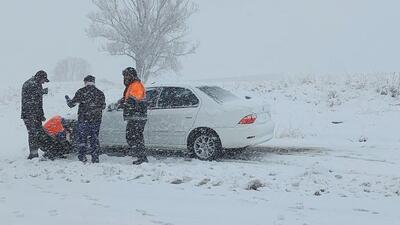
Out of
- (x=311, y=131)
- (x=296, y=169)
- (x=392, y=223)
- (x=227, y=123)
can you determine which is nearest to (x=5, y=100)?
(x=311, y=131)

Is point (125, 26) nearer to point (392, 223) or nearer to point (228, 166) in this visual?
point (228, 166)

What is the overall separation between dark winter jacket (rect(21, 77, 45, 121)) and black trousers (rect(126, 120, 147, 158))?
2.13 meters

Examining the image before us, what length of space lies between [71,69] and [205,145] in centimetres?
8932

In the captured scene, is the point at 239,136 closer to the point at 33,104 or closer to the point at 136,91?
the point at 136,91

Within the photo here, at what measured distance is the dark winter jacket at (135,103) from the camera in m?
8.83

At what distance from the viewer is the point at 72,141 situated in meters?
10.1

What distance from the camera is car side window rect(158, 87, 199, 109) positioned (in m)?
9.75

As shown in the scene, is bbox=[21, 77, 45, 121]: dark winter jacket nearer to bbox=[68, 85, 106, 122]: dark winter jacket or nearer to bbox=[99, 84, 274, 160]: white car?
bbox=[68, 85, 106, 122]: dark winter jacket

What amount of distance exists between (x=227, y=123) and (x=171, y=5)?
29.1 metres

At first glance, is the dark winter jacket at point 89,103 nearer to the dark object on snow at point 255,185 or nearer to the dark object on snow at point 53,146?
the dark object on snow at point 53,146

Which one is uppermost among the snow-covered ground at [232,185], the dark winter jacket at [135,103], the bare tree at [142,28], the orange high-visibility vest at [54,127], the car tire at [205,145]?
the bare tree at [142,28]

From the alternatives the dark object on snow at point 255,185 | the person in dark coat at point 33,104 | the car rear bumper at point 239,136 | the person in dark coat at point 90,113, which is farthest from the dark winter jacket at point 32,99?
the dark object on snow at point 255,185

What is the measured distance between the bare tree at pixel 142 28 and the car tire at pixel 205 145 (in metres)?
27.1

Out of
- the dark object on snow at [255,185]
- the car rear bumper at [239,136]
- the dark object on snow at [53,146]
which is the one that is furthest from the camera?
the dark object on snow at [53,146]
